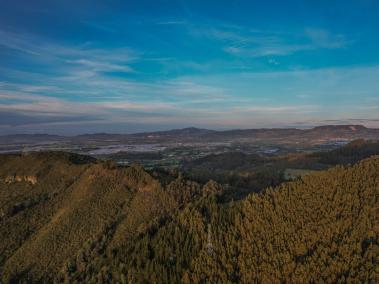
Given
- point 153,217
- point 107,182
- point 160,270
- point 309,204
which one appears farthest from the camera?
point 107,182

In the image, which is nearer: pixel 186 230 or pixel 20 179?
pixel 186 230

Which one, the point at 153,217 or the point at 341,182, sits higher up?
the point at 341,182

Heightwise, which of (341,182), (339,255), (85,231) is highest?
(341,182)

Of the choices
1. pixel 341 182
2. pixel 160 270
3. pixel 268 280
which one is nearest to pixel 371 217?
pixel 341 182

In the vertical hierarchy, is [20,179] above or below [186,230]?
above

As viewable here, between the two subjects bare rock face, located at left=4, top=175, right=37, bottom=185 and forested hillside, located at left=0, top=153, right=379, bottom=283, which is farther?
bare rock face, located at left=4, top=175, right=37, bottom=185

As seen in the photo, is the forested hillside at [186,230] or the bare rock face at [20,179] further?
the bare rock face at [20,179]

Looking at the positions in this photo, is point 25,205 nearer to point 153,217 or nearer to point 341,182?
point 153,217

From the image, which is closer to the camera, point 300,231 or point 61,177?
point 300,231
